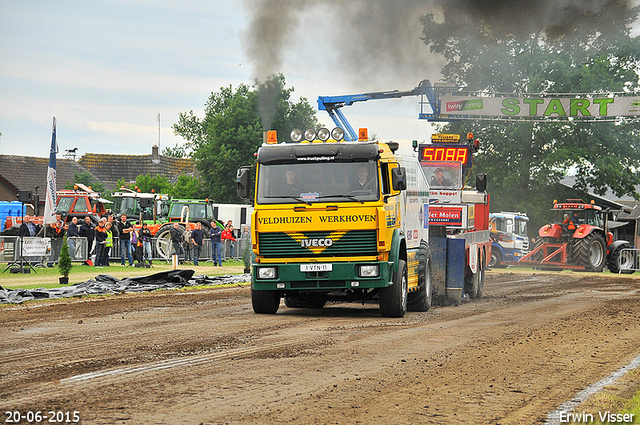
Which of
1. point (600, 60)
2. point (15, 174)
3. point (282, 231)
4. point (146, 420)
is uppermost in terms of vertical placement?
point (600, 60)

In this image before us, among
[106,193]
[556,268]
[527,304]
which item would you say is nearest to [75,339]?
[527,304]

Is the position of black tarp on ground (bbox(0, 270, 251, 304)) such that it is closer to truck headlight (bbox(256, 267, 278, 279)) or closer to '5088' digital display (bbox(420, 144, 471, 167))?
truck headlight (bbox(256, 267, 278, 279))

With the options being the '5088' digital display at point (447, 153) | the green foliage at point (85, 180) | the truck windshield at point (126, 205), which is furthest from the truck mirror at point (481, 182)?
the green foliage at point (85, 180)

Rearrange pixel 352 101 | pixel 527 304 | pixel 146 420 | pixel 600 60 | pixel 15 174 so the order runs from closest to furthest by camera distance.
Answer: pixel 146 420, pixel 527 304, pixel 352 101, pixel 600 60, pixel 15 174

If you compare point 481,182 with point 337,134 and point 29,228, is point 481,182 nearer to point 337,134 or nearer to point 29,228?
point 337,134

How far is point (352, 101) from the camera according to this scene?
3222 cm

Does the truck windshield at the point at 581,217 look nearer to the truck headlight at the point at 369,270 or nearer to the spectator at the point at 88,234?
the spectator at the point at 88,234

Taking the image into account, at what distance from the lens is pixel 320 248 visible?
44.6 feet

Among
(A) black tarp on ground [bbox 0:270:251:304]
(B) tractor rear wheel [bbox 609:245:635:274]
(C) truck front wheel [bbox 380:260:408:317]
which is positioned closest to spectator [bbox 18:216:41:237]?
(A) black tarp on ground [bbox 0:270:251:304]

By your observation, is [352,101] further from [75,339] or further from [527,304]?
[75,339]

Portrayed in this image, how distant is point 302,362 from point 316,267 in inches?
179

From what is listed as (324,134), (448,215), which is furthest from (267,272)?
(448,215)

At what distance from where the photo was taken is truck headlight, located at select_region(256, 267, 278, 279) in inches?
543

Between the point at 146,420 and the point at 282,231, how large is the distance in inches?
302
